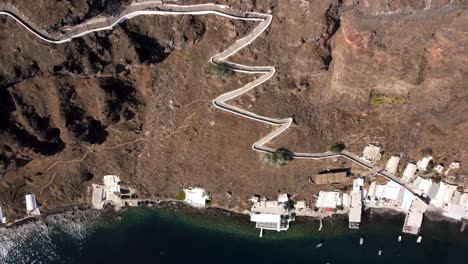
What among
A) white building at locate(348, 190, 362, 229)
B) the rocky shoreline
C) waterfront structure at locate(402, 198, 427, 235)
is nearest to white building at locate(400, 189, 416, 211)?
waterfront structure at locate(402, 198, 427, 235)

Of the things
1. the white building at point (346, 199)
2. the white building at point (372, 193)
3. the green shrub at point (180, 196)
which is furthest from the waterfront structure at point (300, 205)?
the green shrub at point (180, 196)

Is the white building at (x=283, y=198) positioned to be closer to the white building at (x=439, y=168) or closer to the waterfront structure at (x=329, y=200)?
the waterfront structure at (x=329, y=200)

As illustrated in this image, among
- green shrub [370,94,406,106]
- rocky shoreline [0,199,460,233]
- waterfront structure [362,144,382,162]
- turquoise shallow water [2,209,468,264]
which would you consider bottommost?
turquoise shallow water [2,209,468,264]

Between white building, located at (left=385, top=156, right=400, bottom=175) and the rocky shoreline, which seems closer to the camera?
white building, located at (left=385, top=156, right=400, bottom=175)

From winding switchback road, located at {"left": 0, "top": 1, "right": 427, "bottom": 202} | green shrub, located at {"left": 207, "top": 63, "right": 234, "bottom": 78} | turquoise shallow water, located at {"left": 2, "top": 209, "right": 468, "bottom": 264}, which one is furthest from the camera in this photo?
turquoise shallow water, located at {"left": 2, "top": 209, "right": 468, "bottom": 264}

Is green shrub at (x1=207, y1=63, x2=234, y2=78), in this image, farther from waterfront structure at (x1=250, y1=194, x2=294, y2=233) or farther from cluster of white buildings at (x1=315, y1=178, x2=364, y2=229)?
cluster of white buildings at (x1=315, y1=178, x2=364, y2=229)

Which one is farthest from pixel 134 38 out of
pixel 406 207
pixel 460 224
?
pixel 460 224
